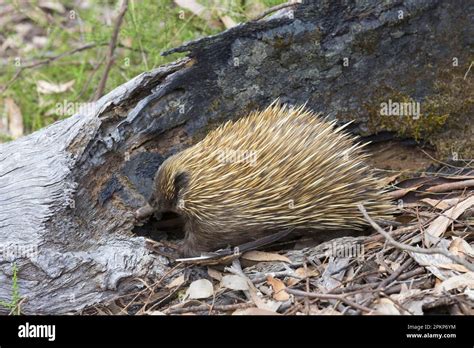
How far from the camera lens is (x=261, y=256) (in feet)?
10.0

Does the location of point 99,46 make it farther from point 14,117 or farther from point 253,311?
point 253,311

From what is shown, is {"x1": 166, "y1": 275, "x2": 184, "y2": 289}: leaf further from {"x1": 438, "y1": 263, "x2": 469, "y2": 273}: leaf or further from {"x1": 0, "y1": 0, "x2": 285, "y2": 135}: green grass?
{"x1": 0, "y1": 0, "x2": 285, "y2": 135}: green grass

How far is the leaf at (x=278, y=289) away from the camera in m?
2.70

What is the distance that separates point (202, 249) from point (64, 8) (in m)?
3.34

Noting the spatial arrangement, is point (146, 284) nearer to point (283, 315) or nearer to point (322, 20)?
point (283, 315)

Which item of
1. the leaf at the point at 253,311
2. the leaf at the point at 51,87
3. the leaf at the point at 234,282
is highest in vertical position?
the leaf at the point at 51,87

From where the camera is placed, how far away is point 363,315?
238cm

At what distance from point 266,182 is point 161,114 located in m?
0.59

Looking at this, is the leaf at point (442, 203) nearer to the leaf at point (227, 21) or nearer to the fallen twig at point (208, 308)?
the fallen twig at point (208, 308)

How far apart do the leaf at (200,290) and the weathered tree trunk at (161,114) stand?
192 mm

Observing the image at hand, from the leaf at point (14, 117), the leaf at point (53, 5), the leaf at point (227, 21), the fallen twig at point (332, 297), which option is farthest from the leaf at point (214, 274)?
the leaf at point (53, 5)

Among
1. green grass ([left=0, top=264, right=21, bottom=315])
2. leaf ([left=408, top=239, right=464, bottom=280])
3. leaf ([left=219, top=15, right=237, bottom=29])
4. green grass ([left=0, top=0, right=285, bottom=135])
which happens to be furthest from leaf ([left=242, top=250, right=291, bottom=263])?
leaf ([left=219, top=15, right=237, bottom=29])

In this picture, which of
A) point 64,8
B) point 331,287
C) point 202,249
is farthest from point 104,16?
point 331,287

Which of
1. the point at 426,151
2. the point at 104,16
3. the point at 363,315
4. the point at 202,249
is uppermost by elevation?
the point at 104,16
